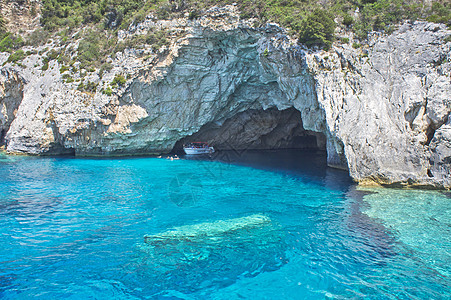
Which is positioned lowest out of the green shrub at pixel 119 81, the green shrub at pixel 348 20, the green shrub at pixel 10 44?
the green shrub at pixel 119 81

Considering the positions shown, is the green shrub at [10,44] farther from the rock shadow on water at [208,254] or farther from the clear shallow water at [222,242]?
the rock shadow on water at [208,254]

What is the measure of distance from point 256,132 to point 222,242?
38109 mm

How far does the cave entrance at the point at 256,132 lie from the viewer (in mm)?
47031

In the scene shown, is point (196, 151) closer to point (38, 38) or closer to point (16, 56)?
point (16, 56)

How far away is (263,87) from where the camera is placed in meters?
39.3

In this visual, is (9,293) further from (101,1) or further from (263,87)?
(101,1)

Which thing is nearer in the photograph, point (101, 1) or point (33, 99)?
point (33, 99)

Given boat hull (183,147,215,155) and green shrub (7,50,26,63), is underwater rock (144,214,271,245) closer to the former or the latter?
boat hull (183,147,215,155)

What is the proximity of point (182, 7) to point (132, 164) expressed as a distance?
71.7 ft

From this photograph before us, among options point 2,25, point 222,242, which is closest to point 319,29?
point 222,242

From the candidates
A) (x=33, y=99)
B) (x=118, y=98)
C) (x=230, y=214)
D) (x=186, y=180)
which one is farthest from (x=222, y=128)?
(x=230, y=214)

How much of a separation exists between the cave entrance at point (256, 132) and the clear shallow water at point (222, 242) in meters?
24.1

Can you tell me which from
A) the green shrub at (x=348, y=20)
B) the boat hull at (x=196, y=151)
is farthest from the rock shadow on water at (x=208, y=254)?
the boat hull at (x=196, y=151)

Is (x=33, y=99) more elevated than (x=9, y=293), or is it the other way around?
(x=33, y=99)
